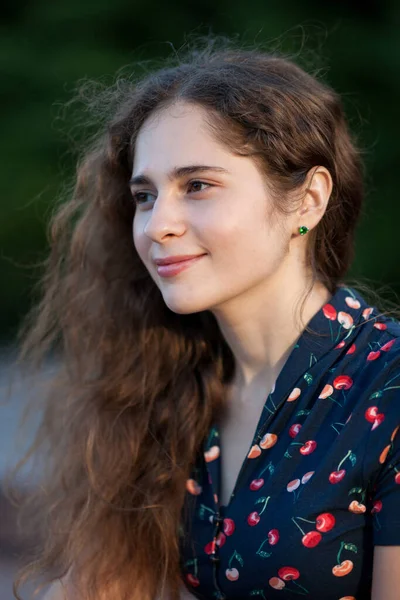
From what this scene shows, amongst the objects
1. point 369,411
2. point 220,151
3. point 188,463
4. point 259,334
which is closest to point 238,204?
point 220,151

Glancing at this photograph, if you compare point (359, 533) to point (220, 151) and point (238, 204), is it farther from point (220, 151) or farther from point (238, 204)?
point (220, 151)

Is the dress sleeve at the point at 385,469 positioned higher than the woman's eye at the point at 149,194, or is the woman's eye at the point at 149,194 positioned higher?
the woman's eye at the point at 149,194

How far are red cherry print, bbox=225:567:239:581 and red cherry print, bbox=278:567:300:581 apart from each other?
4.8 inches

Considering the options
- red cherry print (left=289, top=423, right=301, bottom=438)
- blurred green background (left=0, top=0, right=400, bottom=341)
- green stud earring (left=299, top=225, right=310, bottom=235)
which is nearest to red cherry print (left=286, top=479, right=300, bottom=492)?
red cherry print (left=289, top=423, right=301, bottom=438)

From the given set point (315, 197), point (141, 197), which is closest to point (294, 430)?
point (315, 197)

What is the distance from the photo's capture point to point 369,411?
71.2 inches

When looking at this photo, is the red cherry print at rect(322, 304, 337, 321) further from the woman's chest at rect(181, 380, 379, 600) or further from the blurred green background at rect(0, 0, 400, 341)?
the blurred green background at rect(0, 0, 400, 341)

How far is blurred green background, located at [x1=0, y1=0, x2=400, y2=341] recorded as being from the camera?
145 inches

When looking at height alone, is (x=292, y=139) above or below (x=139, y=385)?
above

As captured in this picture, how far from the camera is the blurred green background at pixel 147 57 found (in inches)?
145

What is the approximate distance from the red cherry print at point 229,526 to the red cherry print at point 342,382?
374 millimetres

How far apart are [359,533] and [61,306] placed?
115 centimetres

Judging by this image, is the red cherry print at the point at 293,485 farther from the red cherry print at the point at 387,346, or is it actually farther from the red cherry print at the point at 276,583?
the red cherry print at the point at 387,346

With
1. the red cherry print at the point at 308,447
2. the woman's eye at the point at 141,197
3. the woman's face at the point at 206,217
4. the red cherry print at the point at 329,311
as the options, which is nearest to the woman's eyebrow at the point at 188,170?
the woman's face at the point at 206,217
